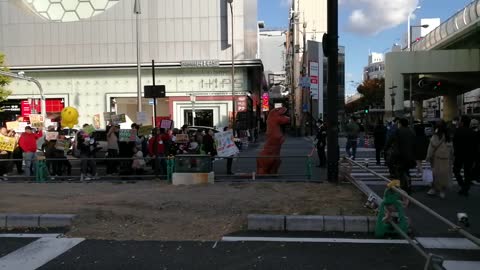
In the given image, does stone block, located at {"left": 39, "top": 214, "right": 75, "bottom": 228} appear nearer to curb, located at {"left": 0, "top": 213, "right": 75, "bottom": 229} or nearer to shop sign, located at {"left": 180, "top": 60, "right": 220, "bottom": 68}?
curb, located at {"left": 0, "top": 213, "right": 75, "bottom": 229}

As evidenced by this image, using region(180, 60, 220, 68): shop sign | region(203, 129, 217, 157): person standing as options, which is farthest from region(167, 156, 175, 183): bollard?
region(180, 60, 220, 68): shop sign

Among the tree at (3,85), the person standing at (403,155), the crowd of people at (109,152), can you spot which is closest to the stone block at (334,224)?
the person standing at (403,155)

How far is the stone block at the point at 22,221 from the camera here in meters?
8.36

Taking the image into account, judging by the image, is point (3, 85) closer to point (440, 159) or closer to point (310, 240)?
point (440, 159)

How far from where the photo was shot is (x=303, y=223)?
26.1ft

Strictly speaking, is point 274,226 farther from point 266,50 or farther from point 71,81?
point 266,50

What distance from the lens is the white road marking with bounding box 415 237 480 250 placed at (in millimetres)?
6934

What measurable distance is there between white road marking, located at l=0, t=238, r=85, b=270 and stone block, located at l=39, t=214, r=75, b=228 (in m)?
0.75

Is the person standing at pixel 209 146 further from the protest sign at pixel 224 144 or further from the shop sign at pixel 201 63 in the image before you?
the shop sign at pixel 201 63

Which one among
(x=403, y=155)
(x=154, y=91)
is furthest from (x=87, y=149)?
(x=403, y=155)

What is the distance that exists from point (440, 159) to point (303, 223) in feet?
15.4

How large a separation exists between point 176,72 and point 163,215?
32.7 m

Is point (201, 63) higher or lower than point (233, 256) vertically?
higher

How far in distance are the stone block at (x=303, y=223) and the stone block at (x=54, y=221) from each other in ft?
11.8
